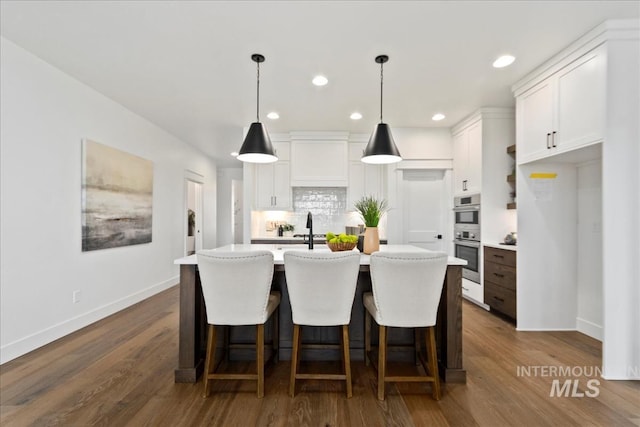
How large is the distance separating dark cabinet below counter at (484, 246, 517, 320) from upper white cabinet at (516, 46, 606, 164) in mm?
1095

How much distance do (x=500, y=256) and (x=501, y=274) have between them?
8.1 inches

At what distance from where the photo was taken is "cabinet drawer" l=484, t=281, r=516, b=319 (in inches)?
134

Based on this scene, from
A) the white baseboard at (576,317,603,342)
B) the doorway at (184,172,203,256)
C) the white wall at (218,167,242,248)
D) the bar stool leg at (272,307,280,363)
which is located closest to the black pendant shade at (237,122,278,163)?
the bar stool leg at (272,307,280,363)

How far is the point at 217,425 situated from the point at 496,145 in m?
4.16

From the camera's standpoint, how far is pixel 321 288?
200cm

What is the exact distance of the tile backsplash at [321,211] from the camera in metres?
5.35

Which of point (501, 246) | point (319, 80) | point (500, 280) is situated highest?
point (319, 80)

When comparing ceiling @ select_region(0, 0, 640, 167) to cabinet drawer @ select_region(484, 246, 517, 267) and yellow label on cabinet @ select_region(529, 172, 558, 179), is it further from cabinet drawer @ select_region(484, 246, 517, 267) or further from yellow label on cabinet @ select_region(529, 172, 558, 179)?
cabinet drawer @ select_region(484, 246, 517, 267)

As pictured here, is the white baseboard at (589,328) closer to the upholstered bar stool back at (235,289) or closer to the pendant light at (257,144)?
the upholstered bar stool back at (235,289)

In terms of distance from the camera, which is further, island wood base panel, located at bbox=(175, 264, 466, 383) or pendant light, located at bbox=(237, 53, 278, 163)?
pendant light, located at bbox=(237, 53, 278, 163)

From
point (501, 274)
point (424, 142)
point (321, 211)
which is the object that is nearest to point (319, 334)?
point (501, 274)

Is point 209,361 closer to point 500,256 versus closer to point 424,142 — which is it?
point 500,256

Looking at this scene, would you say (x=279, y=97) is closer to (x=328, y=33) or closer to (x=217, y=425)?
(x=328, y=33)

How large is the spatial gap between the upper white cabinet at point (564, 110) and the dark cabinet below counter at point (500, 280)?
1.09 meters
